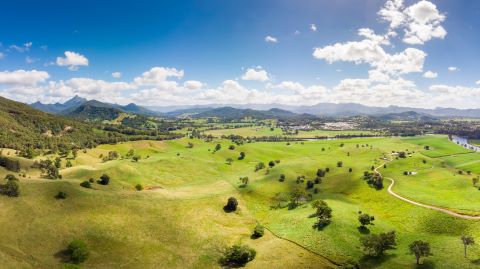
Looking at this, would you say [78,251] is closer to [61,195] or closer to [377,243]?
[61,195]

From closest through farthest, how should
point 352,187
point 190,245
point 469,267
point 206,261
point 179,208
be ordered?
point 469,267 → point 206,261 → point 190,245 → point 179,208 → point 352,187

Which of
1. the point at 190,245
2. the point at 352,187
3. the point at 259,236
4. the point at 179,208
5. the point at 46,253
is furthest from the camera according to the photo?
the point at 352,187

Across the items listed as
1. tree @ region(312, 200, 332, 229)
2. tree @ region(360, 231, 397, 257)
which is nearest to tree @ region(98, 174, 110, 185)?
tree @ region(312, 200, 332, 229)

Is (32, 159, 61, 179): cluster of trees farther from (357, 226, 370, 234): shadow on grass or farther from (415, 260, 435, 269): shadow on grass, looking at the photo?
(415, 260, 435, 269): shadow on grass

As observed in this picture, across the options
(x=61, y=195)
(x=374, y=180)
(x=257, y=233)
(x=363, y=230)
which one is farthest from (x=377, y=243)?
(x=61, y=195)

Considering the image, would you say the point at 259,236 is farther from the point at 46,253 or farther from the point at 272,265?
the point at 46,253

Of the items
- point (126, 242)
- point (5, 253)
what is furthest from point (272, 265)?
point (5, 253)

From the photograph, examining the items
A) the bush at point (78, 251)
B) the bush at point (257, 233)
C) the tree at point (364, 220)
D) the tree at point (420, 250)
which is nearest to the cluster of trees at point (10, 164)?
the bush at point (78, 251)
